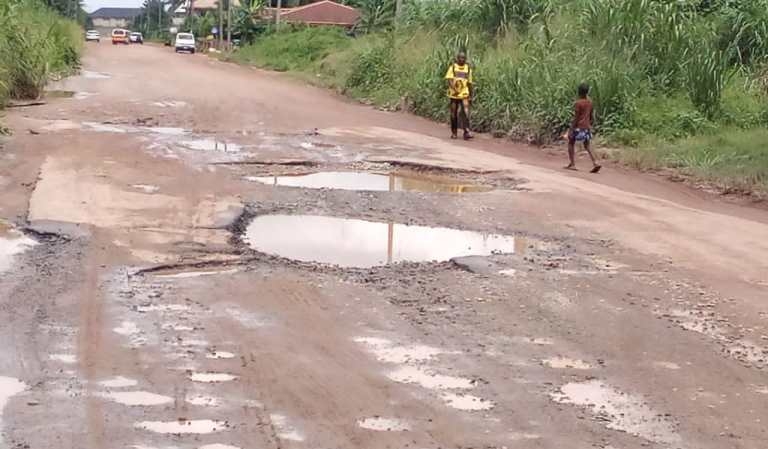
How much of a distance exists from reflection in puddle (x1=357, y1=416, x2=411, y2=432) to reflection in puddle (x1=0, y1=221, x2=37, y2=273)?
12.8ft

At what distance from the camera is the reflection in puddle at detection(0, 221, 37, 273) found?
26.8ft

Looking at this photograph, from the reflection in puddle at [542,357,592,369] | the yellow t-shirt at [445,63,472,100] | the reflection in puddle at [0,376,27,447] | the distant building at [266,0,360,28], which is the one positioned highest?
the distant building at [266,0,360,28]

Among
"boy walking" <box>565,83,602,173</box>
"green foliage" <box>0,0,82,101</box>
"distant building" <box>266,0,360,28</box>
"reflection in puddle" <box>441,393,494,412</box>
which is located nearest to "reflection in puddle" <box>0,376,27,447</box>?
"reflection in puddle" <box>441,393,494,412</box>

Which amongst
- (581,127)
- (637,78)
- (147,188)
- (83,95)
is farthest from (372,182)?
(83,95)

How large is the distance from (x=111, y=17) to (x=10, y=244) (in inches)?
7467

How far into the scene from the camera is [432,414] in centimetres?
519

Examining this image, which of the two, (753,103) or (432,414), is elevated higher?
(753,103)

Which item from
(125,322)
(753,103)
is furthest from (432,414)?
(753,103)

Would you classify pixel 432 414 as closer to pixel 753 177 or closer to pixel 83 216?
pixel 83 216

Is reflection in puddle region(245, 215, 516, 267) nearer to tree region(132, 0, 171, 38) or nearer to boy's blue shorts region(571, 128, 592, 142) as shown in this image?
boy's blue shorts region(571, 128, 592, 142)

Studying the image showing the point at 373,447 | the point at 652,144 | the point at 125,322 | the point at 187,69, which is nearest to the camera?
the point at 373,447

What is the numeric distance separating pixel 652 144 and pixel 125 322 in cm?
1211

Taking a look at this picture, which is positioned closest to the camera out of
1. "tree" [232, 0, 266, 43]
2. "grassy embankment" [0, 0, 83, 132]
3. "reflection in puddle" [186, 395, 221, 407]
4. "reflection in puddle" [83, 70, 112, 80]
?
"reflection in puddle" [186, 395, 221, 407]

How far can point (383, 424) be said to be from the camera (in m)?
5.06
